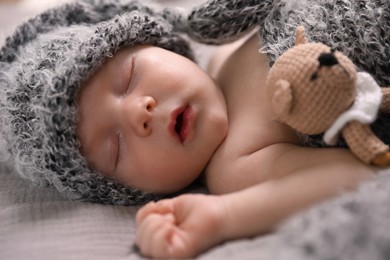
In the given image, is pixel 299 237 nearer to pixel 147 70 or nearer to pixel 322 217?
pixel 322 217

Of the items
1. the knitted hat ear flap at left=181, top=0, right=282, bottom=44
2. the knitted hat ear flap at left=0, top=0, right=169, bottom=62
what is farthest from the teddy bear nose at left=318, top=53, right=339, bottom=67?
the knitted hat ear flap at left=0, top=0, right=169, bottom=62

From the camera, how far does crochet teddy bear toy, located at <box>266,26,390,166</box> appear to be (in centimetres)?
71

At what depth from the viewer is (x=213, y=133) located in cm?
96

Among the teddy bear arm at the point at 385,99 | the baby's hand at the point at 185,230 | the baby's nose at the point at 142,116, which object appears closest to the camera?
the baby's hand at the point at 185,230

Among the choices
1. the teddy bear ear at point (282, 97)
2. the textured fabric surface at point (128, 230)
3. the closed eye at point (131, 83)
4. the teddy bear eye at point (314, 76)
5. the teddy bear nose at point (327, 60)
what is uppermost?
the teddy bear nose at point (327, 60)

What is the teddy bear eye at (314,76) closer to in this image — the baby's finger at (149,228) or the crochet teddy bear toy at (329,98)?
the crochet teddy bear toy at (329,98)

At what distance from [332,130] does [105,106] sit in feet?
1.36

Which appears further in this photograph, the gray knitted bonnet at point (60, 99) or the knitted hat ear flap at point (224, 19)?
the knitted hat ear flap at point (224, 19)

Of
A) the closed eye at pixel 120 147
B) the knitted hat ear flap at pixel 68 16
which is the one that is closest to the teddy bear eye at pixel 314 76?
the closed eye at pixel 120 147

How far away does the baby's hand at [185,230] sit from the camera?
69cm

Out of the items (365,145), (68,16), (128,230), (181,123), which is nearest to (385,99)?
(365,145)

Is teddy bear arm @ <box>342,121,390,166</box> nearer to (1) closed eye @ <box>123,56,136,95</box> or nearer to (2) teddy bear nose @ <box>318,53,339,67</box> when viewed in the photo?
(2) teddy bear nose @ <box>318,53,339,67</box>

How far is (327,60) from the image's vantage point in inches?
27.8

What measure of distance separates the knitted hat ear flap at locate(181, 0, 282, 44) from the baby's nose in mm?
297
